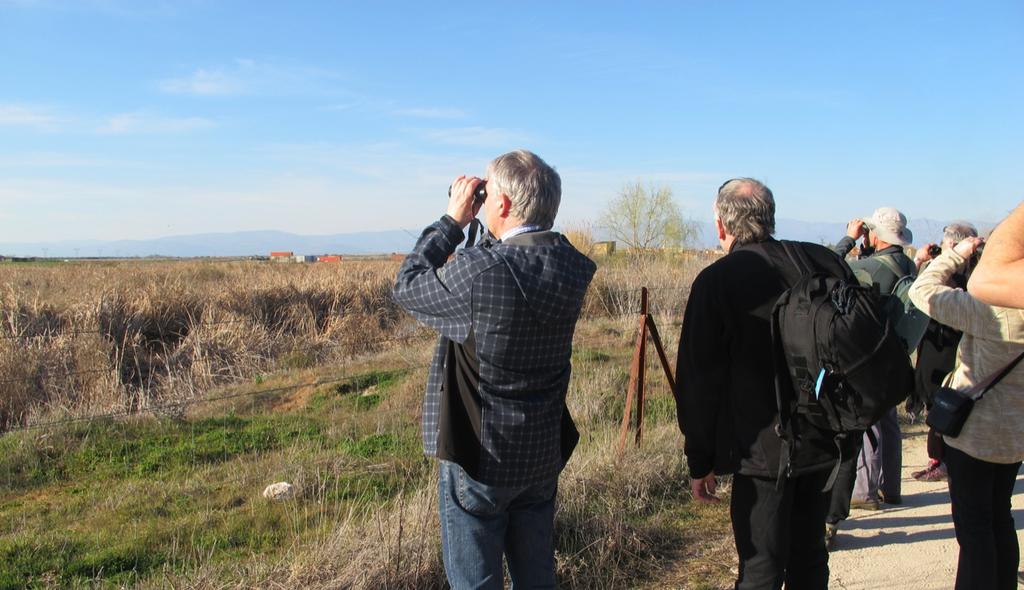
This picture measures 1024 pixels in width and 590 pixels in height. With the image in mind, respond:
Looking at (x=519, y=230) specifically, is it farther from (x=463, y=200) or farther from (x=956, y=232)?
(x=956, y=232)

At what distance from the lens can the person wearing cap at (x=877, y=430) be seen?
163 inches

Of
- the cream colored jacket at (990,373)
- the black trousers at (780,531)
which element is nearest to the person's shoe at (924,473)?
the cream colored jacket at (990,373)

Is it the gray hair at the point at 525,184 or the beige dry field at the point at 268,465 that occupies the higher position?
the gray hair at the point at 525,184

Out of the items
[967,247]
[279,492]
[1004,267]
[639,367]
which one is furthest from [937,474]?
[279,492]

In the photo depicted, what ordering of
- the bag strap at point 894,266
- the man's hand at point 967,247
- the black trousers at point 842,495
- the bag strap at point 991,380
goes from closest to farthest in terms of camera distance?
the bag strap at point 991,380
the man's hand at point 967,247
the black trousers at point 842,495
the bag strap at point 894,266

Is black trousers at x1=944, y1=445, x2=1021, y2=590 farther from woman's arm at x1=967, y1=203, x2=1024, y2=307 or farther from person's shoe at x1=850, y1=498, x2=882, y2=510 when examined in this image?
person's shoe at x1=850, y1=498, x2=882, y2=510

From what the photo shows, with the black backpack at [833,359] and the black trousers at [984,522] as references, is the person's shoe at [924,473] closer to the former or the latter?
the black trousers at [984,522]

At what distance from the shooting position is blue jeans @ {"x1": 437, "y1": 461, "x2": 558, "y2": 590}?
7.39ft

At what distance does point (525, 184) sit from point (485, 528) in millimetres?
1097

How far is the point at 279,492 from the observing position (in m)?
5.41

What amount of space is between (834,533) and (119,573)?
13.6ft

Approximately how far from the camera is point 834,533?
4.23 meters

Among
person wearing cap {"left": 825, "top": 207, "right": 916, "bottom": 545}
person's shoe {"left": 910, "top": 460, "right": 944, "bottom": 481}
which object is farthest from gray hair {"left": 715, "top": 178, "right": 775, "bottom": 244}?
person's shoe {"left": 910, "top": 460, "right": 944, "bottom": 481}

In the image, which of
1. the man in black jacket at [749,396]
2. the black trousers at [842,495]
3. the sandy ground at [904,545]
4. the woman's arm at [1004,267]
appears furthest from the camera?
the black trousers at [842,495]
